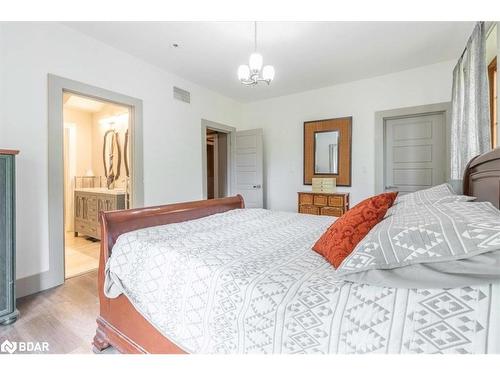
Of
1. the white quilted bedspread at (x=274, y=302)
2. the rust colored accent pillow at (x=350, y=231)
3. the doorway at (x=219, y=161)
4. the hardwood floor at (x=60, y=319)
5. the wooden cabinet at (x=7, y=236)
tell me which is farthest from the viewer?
the doorway at (x=219, y=161)

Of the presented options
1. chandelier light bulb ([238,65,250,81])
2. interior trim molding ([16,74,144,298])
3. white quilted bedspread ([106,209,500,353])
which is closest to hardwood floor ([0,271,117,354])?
interior trim molding ([16,74,144,298])

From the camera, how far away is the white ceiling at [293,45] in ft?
8.28

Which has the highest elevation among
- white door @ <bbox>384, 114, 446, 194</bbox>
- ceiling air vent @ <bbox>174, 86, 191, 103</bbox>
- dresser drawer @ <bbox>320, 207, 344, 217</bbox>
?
ceiling air vent @ <bbox>174, 86, 191, 103</bbox>

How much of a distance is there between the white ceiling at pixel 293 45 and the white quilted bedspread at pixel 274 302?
221 cm

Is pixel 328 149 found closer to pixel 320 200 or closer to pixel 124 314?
pixel 320 200

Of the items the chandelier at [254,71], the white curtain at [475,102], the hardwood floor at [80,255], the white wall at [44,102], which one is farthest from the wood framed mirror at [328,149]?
the hardwood floor at [80,255]

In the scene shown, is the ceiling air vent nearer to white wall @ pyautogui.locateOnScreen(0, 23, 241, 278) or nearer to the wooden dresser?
white wall @ pyautogui.locateOnScreen(0, 23, 241, 278)

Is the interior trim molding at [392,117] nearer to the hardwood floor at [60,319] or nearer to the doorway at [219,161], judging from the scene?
the doorway at [219,161]

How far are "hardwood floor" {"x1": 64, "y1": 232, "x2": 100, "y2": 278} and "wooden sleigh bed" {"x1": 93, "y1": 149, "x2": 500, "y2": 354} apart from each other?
164 centimetres

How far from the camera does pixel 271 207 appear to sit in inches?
194

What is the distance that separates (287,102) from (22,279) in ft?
14.4

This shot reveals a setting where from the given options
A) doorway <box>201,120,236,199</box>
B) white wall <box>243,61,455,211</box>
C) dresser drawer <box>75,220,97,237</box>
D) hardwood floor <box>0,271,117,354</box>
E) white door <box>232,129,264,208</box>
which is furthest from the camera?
doorway <box>201,120,236,199</box>

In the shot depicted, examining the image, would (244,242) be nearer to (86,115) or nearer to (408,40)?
(408,40)

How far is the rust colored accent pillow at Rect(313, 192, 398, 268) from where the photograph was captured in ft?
3.53
